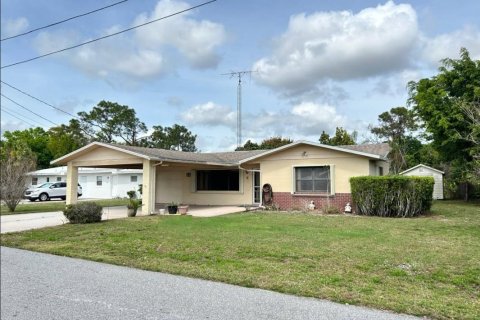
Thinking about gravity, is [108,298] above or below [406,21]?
below

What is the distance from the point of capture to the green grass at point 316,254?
201 inches

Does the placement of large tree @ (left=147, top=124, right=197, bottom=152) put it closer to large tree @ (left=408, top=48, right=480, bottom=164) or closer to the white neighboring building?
the white neighboring building

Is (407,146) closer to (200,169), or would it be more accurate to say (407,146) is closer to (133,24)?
(200,169)

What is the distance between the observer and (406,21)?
962cm

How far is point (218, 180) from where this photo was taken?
21812 millimetres

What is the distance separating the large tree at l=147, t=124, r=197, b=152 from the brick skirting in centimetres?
4051

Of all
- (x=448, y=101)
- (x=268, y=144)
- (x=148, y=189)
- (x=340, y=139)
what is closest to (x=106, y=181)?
(x=148, y=189)

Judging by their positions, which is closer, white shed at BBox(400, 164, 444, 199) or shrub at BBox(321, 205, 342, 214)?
shrub at BBox(321, 205, 342, 214)

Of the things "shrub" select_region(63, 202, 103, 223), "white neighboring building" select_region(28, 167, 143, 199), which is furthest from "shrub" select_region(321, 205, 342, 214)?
"white neighboring building" select_region(28, 167, 143, 199)

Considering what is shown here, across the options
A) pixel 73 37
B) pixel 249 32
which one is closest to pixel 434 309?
pixel 249 32

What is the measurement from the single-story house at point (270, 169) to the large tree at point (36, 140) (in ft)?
115

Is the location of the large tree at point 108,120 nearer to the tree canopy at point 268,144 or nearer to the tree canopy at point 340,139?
the tree canopy at point 268,144

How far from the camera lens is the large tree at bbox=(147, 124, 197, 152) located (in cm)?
5681

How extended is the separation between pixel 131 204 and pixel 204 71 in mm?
6212
